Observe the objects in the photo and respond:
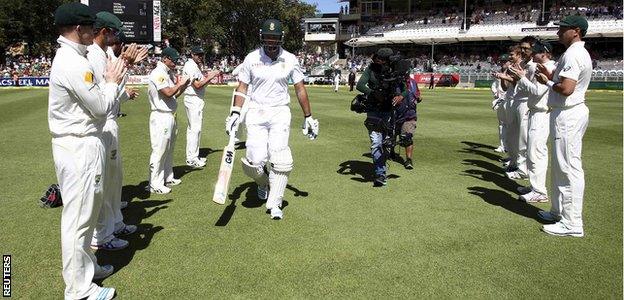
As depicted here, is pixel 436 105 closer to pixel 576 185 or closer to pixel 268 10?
pixel 576 185

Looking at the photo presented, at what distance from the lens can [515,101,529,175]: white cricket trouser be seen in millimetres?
7574

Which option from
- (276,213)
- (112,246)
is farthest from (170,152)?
(112,246)

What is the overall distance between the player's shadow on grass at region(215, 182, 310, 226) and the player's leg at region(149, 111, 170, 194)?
3.75 feet

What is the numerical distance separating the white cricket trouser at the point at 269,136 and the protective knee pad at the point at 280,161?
48 mm

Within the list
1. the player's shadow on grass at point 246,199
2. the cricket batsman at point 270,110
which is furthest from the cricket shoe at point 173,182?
the cricket batsman at point 270,110

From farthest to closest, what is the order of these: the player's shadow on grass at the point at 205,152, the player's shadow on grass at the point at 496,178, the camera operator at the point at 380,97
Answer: the player's shadow on grass at the point at 205,152 < the player's shadow on grass at the point at 496,178 < the camera operator at the point at 380,97

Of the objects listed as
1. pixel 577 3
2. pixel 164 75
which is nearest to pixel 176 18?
pixel 577 3

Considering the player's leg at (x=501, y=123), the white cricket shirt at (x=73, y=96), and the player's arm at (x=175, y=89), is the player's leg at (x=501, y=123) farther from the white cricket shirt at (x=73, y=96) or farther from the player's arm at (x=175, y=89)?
the white cricket shirt at (x=73, y=96)

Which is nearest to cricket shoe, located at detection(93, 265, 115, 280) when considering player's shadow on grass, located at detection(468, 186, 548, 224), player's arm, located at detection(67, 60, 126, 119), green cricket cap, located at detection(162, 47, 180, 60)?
player's arm, located at detection(67, 60, 126, 119)

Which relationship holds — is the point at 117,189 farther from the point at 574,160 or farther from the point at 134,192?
the point at 574,160

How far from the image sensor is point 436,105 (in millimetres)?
22078

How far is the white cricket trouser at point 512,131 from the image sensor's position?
8125 millimetres

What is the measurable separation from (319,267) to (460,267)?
4.74ft

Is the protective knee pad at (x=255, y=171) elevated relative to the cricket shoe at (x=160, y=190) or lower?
elevated
